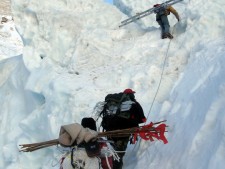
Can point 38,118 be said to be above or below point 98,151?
below

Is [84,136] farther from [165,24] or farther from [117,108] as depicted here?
[165,24]

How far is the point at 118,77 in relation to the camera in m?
6.60

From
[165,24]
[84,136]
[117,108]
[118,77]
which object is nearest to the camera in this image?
[84,136]

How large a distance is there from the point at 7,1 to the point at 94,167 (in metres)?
34.6

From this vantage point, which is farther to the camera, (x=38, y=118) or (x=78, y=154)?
(x=38, y=118)

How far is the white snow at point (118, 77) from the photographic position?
12.3ft

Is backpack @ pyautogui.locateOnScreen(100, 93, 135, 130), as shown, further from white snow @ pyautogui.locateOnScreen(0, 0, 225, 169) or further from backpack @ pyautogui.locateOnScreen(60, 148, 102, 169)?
backpack @ pyautogui.locateOnScreen(60, 148, 102, 169)

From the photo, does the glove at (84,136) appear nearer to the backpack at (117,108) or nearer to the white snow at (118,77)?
the backpack at (117,108)

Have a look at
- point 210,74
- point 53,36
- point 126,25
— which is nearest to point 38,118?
point 53,36

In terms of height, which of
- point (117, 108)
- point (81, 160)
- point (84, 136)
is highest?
point (117, 108)

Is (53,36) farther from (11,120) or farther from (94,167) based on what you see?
(94,167)

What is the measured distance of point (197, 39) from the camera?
6.14 metres

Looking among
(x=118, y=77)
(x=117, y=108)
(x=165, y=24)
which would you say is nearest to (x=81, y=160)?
(x=117, y=108)

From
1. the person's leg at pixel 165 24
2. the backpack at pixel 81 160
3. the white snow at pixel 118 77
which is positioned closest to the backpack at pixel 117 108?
the white snow at pixel 118 77
